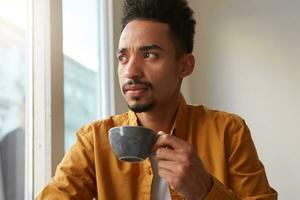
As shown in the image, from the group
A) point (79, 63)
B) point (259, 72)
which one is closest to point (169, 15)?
point (79, 63)

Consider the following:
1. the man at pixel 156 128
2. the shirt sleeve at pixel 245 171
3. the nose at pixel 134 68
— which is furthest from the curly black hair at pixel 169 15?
the shirt sleeve at pixel 245 171

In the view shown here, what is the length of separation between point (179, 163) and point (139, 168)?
0.28 metres

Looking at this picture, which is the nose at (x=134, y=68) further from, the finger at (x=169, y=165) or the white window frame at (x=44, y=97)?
the white window frame at (x=44, y=97)

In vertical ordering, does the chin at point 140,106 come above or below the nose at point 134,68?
below

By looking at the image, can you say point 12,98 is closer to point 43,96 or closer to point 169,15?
point 43,96

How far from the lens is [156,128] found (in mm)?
1176

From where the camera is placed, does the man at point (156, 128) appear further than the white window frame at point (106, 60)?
No

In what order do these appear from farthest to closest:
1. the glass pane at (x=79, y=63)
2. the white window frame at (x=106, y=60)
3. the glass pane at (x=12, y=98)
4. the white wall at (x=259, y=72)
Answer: the white wall at (x=259, y=72)
the white window frame at (x=106, y=60)
the glass pane at (x=79, y=63)
the glass pane at (x=12, y=98)

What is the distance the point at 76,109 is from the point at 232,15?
1.10m

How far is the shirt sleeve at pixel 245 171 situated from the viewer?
1.04 m

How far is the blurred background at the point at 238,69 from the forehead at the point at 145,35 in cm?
43

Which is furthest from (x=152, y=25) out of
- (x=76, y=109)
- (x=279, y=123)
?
(x=279, y=123)

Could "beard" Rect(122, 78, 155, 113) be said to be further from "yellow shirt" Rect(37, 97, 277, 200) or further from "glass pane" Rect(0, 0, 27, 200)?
"glass pane" Rect(0, 0, 27, 200)

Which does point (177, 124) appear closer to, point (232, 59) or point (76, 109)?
point (76, 109)
